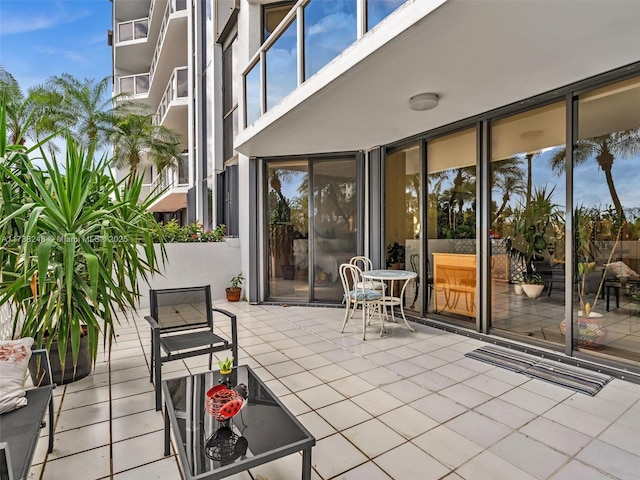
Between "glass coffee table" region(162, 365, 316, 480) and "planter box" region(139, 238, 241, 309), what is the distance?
187 inches

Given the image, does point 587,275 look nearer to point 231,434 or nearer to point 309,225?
point 231,434

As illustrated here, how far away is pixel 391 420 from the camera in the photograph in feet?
8.00

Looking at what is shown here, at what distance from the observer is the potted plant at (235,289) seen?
6.86m

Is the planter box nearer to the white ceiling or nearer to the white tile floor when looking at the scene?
the white tile floor

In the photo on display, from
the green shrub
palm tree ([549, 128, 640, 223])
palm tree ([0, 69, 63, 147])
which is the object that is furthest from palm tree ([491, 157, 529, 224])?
palm tree ([0, 69, 63, 147])

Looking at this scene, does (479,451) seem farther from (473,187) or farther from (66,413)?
(473,187)

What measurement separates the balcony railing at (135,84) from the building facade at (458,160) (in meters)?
13.5

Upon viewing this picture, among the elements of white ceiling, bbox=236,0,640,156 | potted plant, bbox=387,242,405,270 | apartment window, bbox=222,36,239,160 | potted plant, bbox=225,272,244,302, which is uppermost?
apartment window, bbox=222,36,239,160

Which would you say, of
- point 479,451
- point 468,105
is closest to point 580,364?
point 479,451

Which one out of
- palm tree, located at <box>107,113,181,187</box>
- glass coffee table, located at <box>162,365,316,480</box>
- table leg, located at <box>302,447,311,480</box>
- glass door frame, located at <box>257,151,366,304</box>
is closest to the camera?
glass coffee table, located at <box>162,365,316,480</box>

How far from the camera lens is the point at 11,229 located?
8.69ft

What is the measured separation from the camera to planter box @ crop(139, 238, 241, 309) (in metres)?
6.49

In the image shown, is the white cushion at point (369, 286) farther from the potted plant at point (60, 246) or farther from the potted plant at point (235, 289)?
the potted plant at point (235, 289)

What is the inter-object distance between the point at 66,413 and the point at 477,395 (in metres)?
3.11
